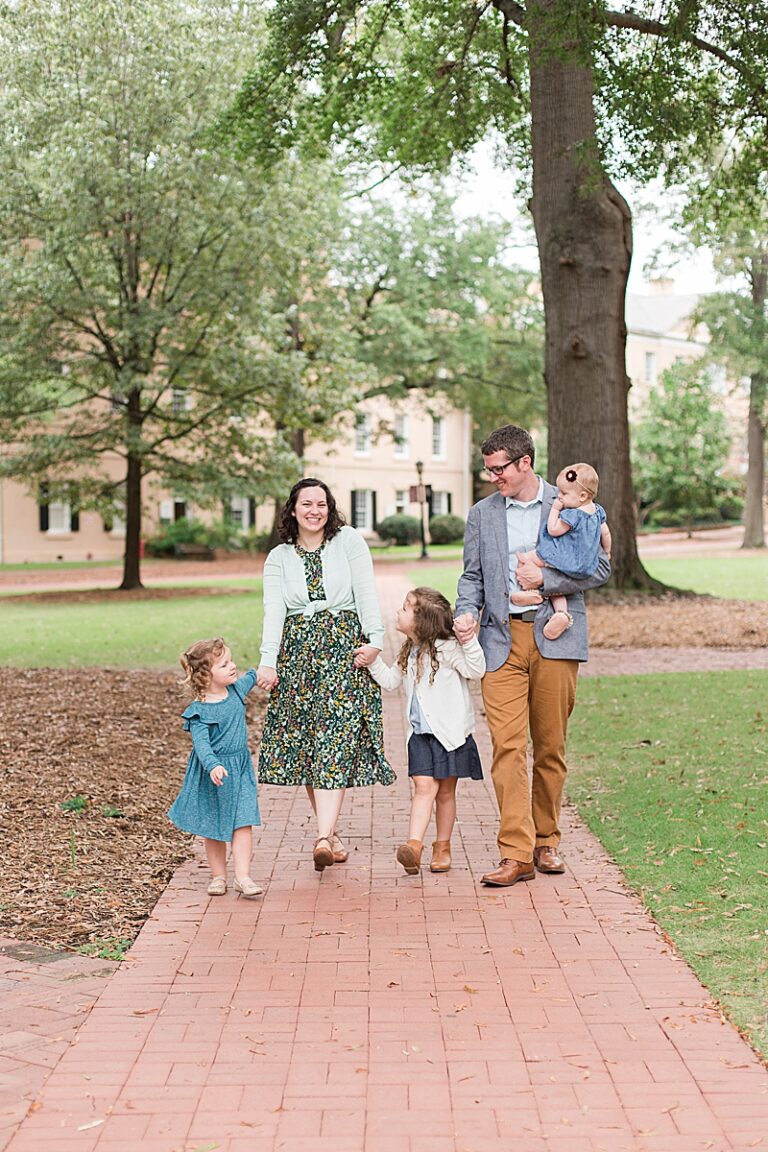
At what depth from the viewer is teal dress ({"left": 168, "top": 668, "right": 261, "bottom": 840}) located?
580 centimetres

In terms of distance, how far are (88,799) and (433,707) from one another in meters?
2.52

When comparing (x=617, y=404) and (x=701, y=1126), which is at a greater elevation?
(x=617, y=404)

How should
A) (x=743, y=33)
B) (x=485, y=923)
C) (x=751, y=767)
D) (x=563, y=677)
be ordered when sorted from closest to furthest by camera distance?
(x=485, y=923)
(x=563, y=677)
(x=751, y=767)
(x=743, y=33)

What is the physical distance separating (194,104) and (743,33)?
15906 mm

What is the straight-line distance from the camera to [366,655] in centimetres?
607

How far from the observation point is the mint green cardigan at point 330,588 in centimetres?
621

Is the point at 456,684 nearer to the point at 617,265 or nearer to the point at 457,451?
the point at 617,265

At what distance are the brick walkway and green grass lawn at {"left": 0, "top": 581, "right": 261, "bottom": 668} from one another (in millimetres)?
9133

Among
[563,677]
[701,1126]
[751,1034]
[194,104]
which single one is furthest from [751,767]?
[194,104]

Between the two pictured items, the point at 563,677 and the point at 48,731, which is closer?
the point at 563,677

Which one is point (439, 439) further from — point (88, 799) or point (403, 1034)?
point (403, 1034)

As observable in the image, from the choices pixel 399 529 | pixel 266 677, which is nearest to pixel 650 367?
pixel 399 529

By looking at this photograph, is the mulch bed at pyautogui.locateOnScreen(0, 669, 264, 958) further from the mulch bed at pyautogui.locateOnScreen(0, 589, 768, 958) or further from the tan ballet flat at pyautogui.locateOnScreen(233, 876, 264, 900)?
the tan ballet flat at pyautogui.locateOnScreen(233, 876, 264, 900)

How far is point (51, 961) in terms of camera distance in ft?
16.3
